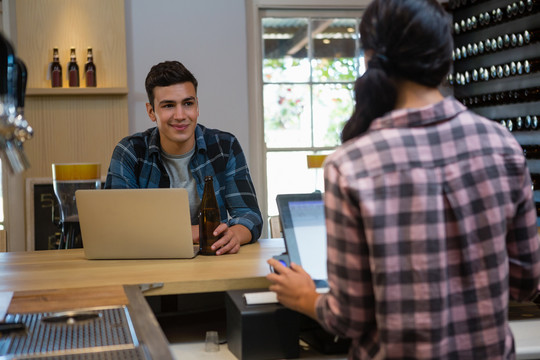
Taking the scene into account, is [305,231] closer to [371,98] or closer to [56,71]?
[371,98]

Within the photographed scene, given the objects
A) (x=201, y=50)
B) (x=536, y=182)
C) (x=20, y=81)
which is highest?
(x=201, y=50)

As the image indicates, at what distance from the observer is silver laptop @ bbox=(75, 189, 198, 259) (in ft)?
6.04

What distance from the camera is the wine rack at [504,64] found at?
13.2 ft

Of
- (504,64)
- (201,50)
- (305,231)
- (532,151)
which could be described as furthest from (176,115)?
(504,64)

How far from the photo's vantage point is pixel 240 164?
2.54 meters

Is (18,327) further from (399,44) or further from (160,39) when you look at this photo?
(160,39)

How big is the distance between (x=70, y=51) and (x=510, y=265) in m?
3.90

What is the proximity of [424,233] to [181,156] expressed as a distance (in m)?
1.66

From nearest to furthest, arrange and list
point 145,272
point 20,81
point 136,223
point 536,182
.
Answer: point 20,81 < point 145,272 < point 136,223 < point 536,182

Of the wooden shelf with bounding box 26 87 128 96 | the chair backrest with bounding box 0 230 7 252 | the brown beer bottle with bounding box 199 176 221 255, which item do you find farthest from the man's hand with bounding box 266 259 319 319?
the wooden shelf with bounding box 26 87 128 96

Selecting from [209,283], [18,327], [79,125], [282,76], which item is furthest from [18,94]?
[282,76]

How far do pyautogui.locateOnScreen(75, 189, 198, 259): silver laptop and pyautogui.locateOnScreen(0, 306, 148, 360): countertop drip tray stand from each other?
0.53m

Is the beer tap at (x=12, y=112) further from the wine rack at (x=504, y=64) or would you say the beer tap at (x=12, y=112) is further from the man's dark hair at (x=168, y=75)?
the wine rack at (x=504, y=64)

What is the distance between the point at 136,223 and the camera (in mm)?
1867
